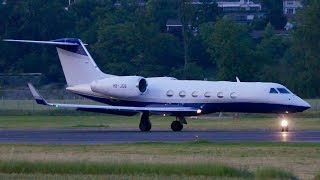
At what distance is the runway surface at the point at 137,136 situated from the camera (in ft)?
151

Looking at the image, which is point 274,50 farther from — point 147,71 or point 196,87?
point 196,87

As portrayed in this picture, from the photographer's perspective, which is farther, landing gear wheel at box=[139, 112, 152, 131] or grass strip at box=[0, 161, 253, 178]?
landing gear wheel at box=[139, 112, 152, 131]

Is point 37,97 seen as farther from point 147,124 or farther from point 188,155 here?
point 188,155

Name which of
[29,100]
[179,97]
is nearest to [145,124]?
[179,97]

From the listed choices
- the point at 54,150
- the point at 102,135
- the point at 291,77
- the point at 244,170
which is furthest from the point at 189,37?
the point at 244,170

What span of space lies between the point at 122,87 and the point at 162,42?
175 feet

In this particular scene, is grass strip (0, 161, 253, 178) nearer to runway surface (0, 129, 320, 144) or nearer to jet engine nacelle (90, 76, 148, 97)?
runway surface (0, 129, 320, 144)

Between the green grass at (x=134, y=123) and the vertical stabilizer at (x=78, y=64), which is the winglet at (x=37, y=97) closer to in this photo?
the green grass at (x=134, y=123)

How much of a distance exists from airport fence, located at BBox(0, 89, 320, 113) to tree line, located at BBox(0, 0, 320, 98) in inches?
407

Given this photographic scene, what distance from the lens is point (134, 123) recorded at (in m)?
64.4

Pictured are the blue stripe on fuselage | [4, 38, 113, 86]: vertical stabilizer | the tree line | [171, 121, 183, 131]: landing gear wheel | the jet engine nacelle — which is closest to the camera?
the blue stripe on fuselage

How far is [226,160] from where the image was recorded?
119ft

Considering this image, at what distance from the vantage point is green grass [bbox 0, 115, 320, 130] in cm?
5897

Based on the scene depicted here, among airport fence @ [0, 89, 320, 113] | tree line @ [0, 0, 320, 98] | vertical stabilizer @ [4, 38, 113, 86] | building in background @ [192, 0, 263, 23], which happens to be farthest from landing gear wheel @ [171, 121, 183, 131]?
building in background @ [192, 0, 263, 23]
